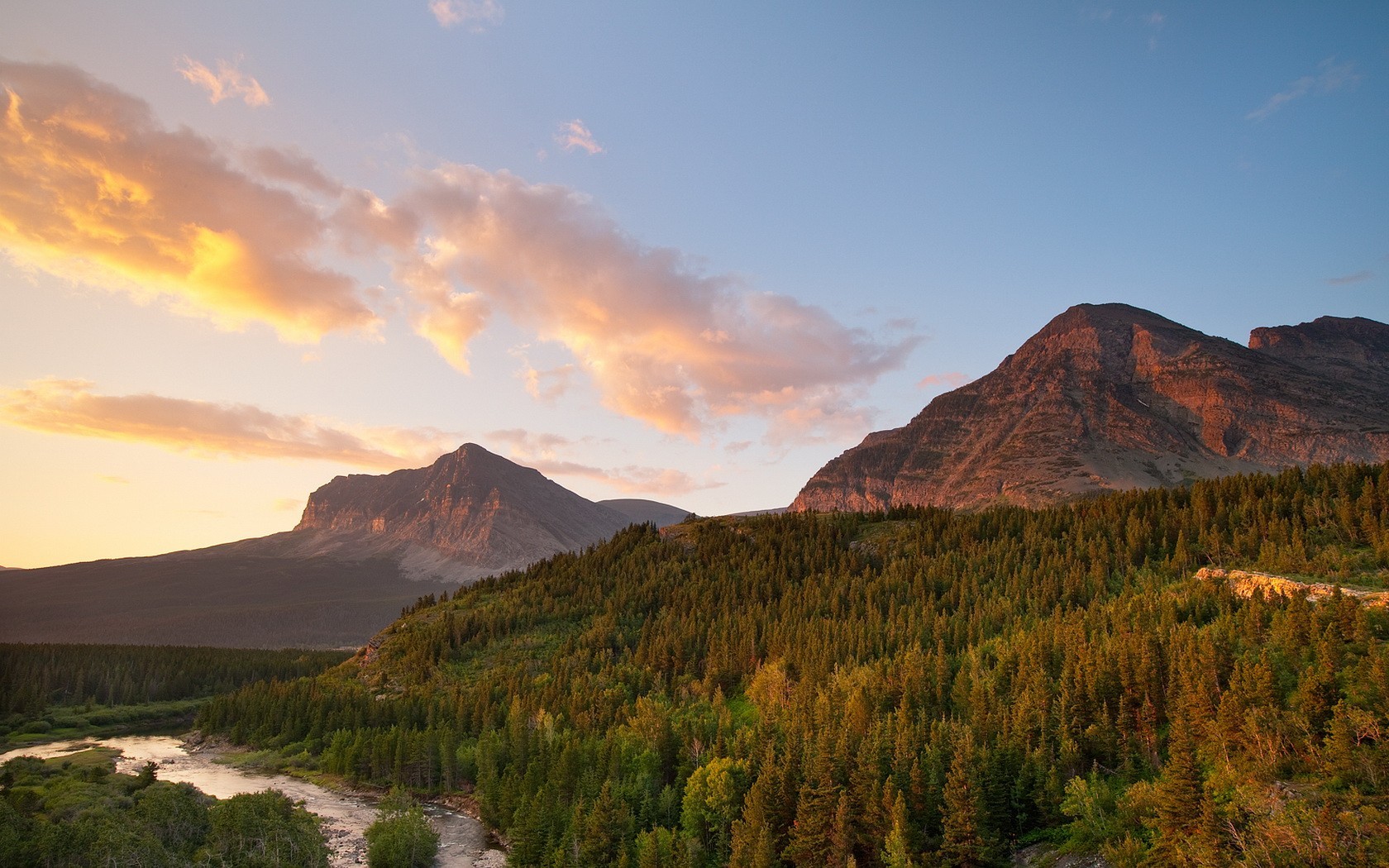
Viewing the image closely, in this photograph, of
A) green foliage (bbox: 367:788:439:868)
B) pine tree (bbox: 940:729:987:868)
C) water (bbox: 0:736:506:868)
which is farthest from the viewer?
water (bbox: 0:736:506:868)

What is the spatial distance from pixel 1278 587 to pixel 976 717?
179ft

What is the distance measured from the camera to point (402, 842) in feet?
298

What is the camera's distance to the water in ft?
321

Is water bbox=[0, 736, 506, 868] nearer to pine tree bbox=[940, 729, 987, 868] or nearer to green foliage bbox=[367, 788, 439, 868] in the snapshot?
green foliage bbox=[367, 788, 439, 868]

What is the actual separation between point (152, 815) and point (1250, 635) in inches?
5060

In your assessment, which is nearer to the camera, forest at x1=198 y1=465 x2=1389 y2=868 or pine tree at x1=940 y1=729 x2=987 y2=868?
forest at x1=198 y1=465 x2=1389 y2=868

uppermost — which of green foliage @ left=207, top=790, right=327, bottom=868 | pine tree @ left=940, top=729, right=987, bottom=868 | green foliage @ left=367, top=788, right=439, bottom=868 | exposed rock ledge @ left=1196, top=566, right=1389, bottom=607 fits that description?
exposed rock ledge @ left=1196, top=566, right=1389, bottom=607

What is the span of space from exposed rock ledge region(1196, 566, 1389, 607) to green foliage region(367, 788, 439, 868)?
365ft

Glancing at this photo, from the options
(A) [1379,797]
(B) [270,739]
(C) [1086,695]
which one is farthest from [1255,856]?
(B) [270,739]

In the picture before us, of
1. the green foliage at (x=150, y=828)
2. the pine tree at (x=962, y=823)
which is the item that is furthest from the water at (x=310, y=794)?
the pine tree at (x=962, y=823)

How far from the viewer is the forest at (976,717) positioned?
229ft

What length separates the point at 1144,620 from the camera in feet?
→ 344

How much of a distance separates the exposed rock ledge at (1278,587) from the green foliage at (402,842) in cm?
11120

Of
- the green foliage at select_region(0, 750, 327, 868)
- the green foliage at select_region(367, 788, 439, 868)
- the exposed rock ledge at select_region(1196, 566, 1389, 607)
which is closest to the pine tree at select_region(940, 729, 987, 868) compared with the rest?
the exposed rock ledge at select_region(1196, 566, 1389, 607)
